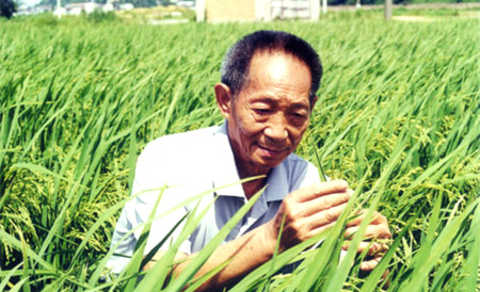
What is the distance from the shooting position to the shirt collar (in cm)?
113

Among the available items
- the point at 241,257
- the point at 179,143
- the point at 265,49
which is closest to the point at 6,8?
the point at 179,143

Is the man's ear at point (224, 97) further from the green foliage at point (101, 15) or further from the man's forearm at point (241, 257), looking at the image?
the green foliage at point (101, 15)

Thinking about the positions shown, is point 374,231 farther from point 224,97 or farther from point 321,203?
point 224,97

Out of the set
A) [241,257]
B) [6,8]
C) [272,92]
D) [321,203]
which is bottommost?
[6,8]

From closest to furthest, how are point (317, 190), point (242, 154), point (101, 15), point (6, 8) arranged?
point (317, 190) → point (242, 154) → point (101, 15) → point (6, 8)

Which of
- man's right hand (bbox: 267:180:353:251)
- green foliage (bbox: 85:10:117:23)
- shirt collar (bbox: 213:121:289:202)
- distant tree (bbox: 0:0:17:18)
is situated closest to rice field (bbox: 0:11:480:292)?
man's right hand (bbox: 267:180:353:251)

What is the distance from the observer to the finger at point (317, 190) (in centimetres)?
87

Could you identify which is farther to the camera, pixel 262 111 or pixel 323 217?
pixel 262 111

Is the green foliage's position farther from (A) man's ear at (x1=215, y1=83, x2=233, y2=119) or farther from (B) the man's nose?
(B) the man's nose

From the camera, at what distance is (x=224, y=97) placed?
3.90 feet

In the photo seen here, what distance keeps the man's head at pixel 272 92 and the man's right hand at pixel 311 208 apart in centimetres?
20

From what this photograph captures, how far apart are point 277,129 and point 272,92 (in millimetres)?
65

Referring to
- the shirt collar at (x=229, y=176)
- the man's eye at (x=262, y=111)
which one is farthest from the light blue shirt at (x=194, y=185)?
the man's eye at (x=262, y=111)

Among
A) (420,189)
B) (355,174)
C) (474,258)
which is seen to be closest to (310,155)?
(355,174)
